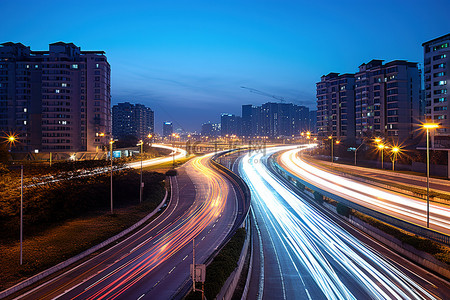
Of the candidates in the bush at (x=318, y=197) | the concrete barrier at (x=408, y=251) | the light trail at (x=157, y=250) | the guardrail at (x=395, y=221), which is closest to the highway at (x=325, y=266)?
the concrete barrier at (x=408, y=251)

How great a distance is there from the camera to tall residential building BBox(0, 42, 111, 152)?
292ft

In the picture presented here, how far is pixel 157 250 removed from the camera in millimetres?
23172

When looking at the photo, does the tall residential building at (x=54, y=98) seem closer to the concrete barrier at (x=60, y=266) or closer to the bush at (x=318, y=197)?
the concrete barrier at (x=60, y=266)

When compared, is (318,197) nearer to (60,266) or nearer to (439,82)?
(60,266)

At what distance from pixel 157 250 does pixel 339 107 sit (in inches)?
4145

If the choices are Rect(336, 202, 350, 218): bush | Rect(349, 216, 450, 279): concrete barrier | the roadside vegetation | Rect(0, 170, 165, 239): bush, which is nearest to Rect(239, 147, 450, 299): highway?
Rect(349, 216, 450, 279): concrete barrier

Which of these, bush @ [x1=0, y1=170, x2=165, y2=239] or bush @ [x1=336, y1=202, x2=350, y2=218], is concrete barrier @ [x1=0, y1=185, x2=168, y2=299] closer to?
bush @ [x1=0, y1=170, x2=165, y2=239]

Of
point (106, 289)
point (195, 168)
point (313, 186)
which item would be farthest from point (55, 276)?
point (195, 168)

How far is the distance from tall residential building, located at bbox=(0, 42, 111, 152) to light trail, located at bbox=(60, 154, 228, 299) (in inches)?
2604

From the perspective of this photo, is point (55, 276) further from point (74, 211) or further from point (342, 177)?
point (342, 177)

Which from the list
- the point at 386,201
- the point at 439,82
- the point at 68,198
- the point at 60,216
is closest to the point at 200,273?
the point at 60,216

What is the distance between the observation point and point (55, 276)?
18.7 m

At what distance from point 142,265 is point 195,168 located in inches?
2018

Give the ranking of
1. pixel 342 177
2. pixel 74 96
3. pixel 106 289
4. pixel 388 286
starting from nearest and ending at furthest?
pixel 106 289, pixel 388 286, pixel 342 177, pixel 74 96
